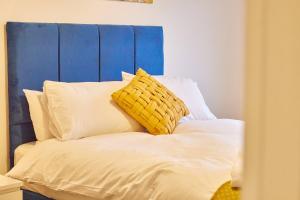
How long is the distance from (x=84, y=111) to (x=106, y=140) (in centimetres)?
27

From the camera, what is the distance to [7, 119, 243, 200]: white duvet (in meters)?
2.10

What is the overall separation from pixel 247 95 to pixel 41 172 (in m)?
2.35

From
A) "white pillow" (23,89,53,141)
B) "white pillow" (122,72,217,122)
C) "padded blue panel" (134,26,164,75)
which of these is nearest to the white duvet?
"white pillow" (23,89,53,141)

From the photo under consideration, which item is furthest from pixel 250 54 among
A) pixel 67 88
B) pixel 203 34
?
pixel 203 34

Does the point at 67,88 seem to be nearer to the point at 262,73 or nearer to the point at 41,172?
the point at 41,172

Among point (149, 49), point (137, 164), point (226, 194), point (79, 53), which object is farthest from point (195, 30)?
point (226, 194)

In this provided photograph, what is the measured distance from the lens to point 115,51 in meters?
3.59

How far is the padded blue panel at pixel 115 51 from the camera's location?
3.53m

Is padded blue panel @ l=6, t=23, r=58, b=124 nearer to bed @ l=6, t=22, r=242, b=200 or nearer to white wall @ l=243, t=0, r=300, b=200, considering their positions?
bed @ l=6, t=22, r=242, b=200

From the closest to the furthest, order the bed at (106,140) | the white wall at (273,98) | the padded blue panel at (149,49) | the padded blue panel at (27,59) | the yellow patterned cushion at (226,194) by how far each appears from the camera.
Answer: the white wall at (273,98), the yellow patterned cushion at (226,194), the bed at (106,140), the padded blue panel at (27,59), the padded blue panel at (149,49)

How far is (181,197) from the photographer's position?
204 cm

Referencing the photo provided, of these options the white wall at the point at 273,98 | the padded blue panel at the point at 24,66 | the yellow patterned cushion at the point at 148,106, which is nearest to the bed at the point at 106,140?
the padded blue panel at the point at 24,66

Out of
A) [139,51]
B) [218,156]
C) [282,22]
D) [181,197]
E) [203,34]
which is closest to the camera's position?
[282,22]

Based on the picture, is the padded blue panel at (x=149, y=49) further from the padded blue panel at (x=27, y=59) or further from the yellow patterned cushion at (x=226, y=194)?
the yellow patterned cushion at (x=226, y=194)
